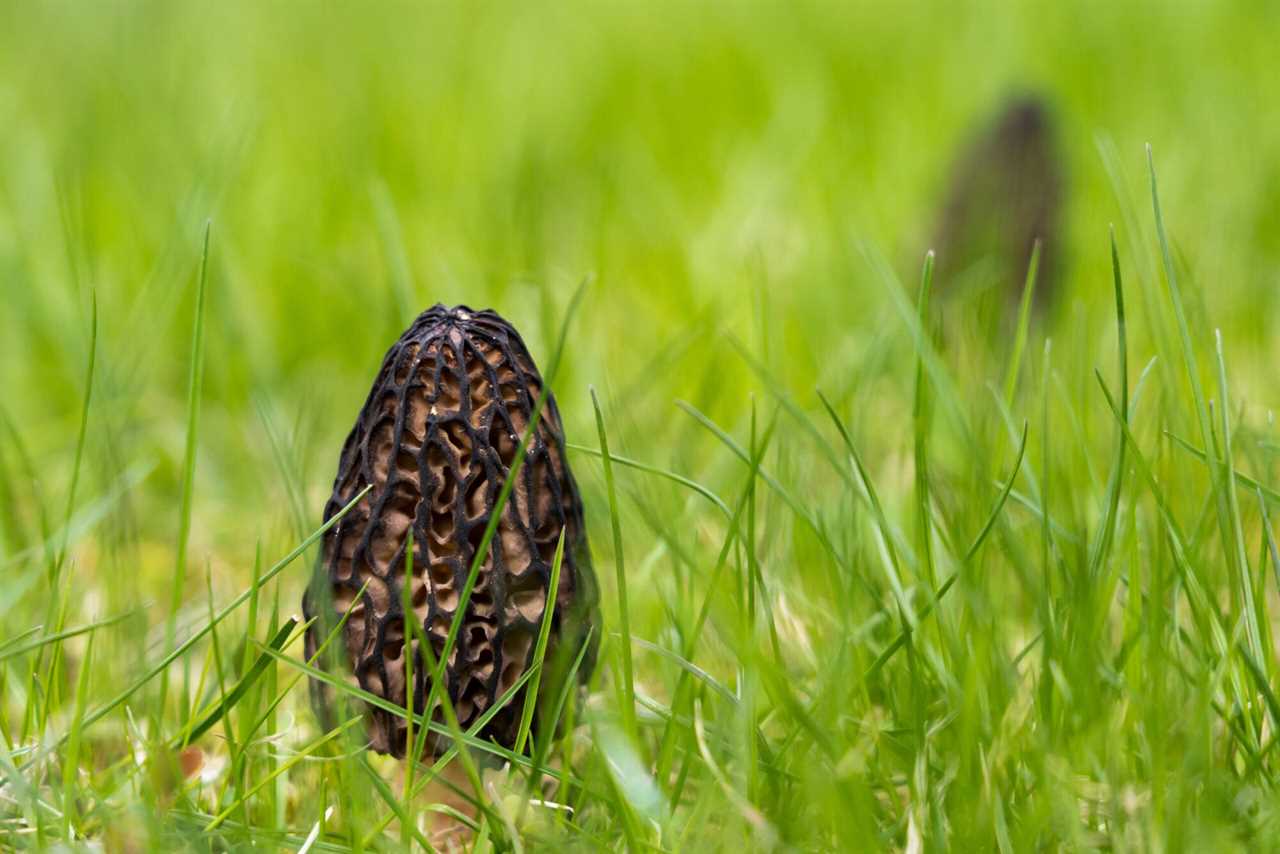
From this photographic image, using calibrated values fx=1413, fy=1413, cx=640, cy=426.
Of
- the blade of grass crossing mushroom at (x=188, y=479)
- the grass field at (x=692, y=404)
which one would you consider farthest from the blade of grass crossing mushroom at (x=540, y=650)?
the blade of grass crossing mushroom at (x=188, y=479)

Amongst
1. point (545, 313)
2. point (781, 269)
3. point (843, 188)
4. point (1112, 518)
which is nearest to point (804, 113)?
point (843, 188)

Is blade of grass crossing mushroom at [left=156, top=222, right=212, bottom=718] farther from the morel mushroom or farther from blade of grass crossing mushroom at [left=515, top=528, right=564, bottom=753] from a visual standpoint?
the morel mushroom

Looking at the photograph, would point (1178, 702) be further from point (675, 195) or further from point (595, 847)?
point (675, 195)

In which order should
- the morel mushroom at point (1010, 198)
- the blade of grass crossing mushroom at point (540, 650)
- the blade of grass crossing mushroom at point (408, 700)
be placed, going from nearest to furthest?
1. the blade of grass crossing mushroom at point (408, 700)
2. the blade of grass crossing mushroom at point (540, 650)
3. the morel mushroom at point (1010, 198)

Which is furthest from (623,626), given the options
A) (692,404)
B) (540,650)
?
(692,404)

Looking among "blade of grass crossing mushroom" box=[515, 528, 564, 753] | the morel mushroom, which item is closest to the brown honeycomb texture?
"blade of grass crossing mushroom" box=[515, 528, 564, 753]

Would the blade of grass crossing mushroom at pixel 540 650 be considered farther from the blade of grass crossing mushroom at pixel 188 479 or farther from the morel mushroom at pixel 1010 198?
the morel mushroom at pixel 1010 198

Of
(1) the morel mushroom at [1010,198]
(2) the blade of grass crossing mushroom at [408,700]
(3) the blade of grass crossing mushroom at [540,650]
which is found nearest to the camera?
(2) the blade of grass crossing mushroom at [408,700]
